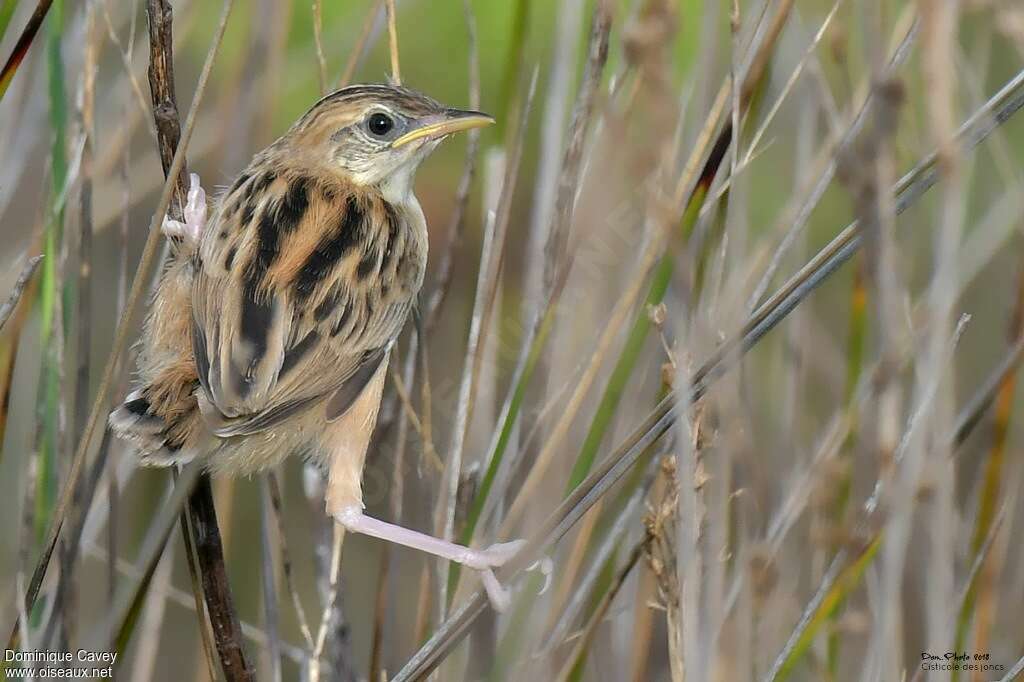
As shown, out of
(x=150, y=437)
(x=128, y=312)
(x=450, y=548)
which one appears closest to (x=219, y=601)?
(x=150, y=437)

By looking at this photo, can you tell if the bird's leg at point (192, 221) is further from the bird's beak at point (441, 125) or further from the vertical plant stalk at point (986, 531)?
the vertical plant stalk at point (986, 531)

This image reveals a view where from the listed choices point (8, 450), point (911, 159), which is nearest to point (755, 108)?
point (911, 159)

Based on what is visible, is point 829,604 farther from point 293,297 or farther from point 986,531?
point 293,297

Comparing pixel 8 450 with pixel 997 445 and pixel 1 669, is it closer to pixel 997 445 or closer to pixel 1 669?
pixel 1 669

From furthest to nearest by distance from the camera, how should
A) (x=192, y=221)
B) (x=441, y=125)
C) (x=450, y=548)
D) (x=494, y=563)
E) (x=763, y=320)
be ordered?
1. (x=441, y=125)
2. (x=192, y=221)
3. (x=450, y=548)
4. (x=494, y=563)
5. (x=763, y=320)

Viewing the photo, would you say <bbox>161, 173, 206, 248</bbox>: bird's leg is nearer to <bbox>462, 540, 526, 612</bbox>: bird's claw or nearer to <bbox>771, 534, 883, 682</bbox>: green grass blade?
<bbox>462, 540, 526, 612</bbox>: bird's claw

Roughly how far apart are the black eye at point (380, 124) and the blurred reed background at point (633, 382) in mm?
224

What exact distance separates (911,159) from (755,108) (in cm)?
89

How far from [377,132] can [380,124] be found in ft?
0.11


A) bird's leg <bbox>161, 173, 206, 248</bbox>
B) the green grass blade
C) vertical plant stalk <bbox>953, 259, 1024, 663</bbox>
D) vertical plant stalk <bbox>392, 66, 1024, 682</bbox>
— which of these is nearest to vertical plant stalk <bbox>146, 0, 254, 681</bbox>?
bird's leg <bbox>161, 173, 206, 248</bbox>

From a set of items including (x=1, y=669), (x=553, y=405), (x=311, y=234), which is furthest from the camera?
(x=311, y=234)

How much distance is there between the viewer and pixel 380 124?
3.79 metres

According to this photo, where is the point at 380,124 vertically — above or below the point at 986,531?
above

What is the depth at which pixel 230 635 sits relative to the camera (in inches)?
110
